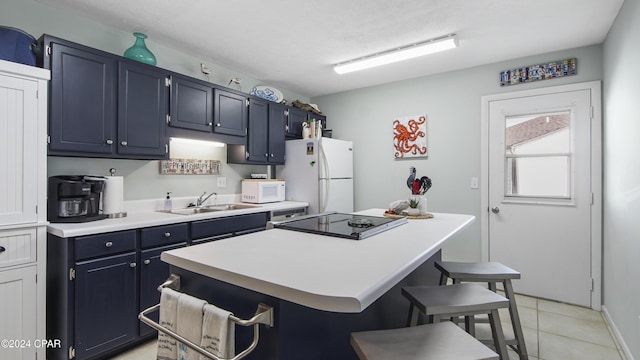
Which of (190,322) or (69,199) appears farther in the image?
(69,199)

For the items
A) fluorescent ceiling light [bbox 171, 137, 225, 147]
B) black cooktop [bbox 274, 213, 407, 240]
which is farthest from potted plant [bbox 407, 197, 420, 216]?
fluorescent ceiling light [bbox 171, 137, 225, 147]

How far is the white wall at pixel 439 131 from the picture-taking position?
345 centimetres

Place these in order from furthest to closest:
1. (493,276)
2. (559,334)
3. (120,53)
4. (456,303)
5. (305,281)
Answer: (120,53), (559,334), (493,276), (456,303), (305,281)

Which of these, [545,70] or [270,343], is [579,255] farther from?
[270,343]

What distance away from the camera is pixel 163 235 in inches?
93.4

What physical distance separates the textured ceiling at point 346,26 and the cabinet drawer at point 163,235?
5.43 feet

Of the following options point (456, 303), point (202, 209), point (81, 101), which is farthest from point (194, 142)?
point (456, 303)

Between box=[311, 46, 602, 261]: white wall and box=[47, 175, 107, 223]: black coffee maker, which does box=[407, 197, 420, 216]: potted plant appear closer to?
box=[311, 46, 602, 261]: white wall

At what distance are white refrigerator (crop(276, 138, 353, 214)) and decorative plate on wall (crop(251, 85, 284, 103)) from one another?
585 millimetres

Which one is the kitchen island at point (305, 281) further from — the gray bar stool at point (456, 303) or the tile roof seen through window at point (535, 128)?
the tile roof seen through window at point (535, 128)

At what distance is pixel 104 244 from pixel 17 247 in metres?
0.42

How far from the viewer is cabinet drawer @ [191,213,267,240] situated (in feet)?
8.56

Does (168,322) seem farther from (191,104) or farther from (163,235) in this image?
(191,104)

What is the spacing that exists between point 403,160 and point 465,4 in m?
2.05
